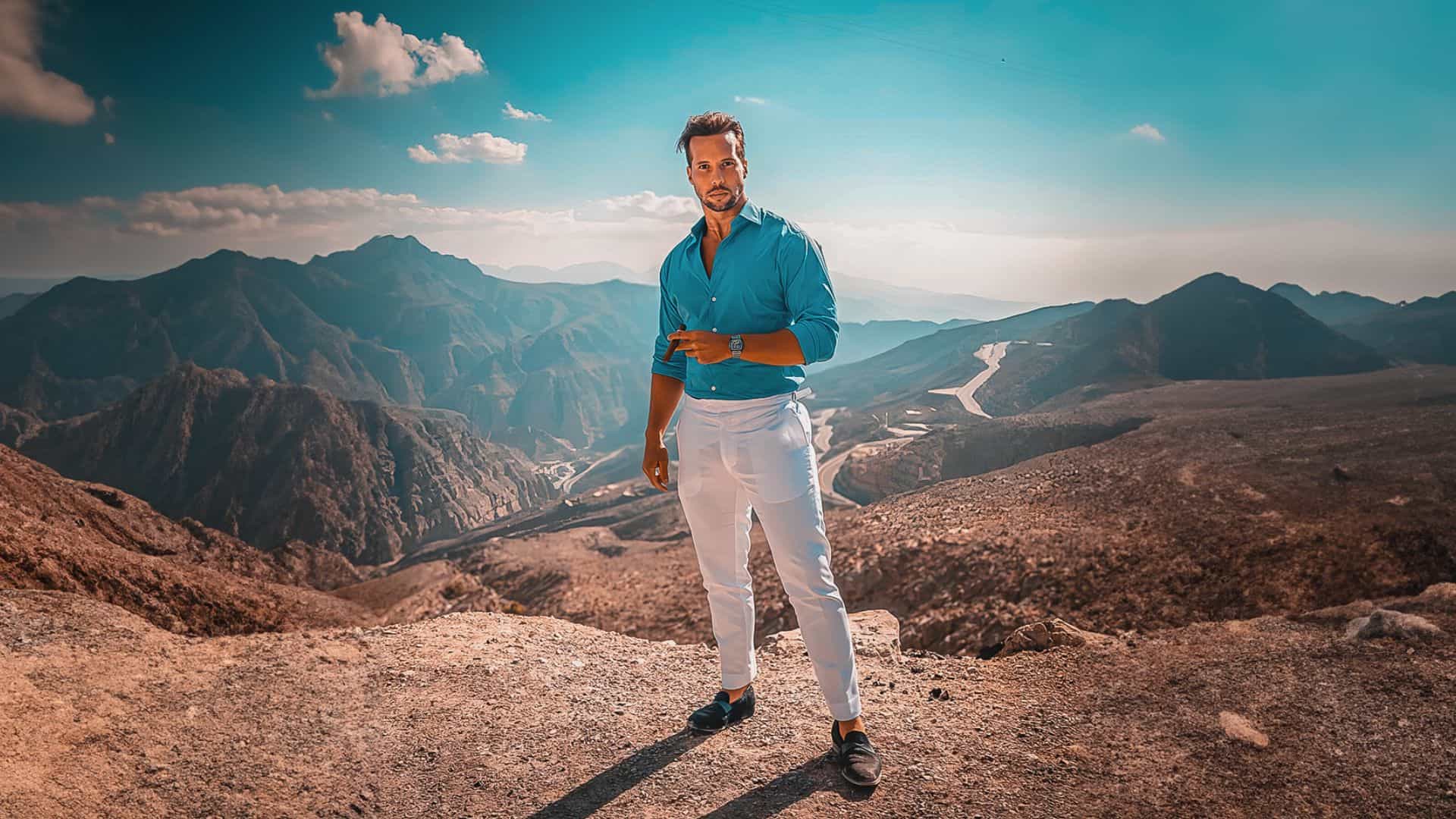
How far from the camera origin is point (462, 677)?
478 centimetres

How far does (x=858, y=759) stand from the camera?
127 inches

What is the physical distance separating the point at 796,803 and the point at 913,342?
160m

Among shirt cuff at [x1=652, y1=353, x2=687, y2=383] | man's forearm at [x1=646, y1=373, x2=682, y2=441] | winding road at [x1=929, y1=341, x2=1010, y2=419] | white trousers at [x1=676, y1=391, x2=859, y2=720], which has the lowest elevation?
winding road at [x1=929, y1=341, x2=1010, y2=419]

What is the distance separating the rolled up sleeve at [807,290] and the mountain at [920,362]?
92.4 m

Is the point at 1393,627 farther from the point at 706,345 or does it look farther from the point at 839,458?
the point at 839,458

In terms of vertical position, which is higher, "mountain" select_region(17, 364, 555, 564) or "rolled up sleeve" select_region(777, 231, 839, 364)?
"rolled up sleeve" select_region(777, 231, 839, 364)

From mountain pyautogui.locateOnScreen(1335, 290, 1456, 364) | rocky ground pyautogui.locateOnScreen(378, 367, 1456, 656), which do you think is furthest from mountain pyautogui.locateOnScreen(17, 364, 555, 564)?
mountain pyautogui.locateOnScreen(1335, 290, 1456, 364)

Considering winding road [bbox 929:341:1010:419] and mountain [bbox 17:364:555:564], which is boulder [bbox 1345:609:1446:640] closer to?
winding road [bbox 929:341:1010:419]

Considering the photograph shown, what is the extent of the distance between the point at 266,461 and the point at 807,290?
99372 mm

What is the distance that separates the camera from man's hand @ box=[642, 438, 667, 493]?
387 centimetres

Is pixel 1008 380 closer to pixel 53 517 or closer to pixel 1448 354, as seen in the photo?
pixel 1448 354

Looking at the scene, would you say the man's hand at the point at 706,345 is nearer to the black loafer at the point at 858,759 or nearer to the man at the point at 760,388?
the man at the point at 760,388

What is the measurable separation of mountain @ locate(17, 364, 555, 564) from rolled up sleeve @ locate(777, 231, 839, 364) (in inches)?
3345

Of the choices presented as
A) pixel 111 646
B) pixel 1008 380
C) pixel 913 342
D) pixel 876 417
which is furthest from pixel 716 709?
pixel 913 342
